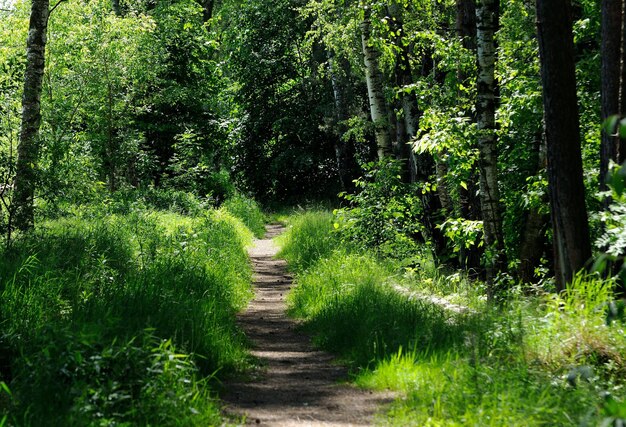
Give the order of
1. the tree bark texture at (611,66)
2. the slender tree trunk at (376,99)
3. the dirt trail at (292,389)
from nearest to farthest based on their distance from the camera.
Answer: the dirt trail at (292,389)
the tree bark texture at (611,66)
the slender tree trunk at (376,99)

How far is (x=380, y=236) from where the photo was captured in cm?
1437

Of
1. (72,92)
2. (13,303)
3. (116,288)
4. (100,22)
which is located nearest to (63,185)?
(116,288)

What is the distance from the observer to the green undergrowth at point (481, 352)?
518 cm

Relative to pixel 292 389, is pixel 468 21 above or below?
above

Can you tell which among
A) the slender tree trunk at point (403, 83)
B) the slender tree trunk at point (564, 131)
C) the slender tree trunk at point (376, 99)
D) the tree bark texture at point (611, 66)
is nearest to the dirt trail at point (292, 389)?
the slender tree trunk at point (564, 131)

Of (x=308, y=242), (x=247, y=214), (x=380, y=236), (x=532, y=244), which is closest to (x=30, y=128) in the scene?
(x=380, y=236)

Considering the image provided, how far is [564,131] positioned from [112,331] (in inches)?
207

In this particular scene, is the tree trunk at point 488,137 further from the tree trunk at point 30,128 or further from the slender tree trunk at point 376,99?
the tree trunk at point 30,128

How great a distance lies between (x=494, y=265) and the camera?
11133 millimetres

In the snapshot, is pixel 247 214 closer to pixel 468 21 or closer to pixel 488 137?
pixel 468 21

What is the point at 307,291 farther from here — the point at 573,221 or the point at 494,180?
the point at 573,221

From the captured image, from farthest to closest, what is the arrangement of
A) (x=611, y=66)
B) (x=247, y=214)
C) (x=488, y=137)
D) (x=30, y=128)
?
(x=247, y=214) → (x=30, y=128) → (x=488, y=137) → (x=611, y=66)

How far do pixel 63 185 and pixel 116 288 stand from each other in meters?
3.83

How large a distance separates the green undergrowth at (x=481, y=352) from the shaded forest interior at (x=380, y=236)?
3 cm
